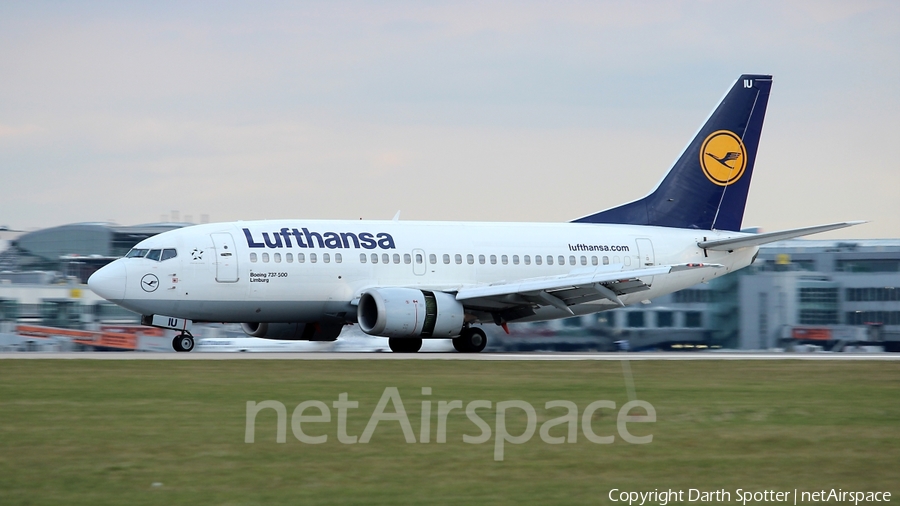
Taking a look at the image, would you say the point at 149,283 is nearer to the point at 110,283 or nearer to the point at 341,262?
the point at 110,283

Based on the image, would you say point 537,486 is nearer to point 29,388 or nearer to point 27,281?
point 29,388

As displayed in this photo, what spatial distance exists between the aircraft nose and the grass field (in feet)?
25.8

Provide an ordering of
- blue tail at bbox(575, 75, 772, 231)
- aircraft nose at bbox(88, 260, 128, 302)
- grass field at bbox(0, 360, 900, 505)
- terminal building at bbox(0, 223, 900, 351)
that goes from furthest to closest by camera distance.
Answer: terminal building at bbox(0, 223, 900, 351) → blue tail at bbox(575, 75, 772, 231) → aircraft nose at bbox(88, 260, 128, 302) → grass field at bbox(0, 360, 900, 505)

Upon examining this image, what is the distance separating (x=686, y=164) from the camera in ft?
133

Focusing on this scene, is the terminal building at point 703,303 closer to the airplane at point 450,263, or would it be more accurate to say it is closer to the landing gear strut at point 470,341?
the airplane at point 450,263

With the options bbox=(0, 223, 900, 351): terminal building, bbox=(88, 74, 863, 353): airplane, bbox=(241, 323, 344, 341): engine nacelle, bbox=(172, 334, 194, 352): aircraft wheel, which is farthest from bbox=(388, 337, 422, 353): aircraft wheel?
bbox=(0, 223, 900, 351): terminal building

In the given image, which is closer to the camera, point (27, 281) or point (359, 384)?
point (359, 384)

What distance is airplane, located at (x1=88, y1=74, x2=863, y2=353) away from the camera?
3228cm

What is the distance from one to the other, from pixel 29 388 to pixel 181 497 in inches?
396

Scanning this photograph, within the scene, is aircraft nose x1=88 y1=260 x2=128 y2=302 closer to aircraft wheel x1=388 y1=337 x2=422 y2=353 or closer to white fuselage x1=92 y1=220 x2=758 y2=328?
white fuselage x1=92 y1=220 x2=758 y2=328

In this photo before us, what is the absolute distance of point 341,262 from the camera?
33.8 m

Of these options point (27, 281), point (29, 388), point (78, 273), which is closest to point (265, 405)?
point (29, 388)

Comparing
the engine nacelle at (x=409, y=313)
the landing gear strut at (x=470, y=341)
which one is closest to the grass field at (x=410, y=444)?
the engine nacelle at (x=409, y=313)

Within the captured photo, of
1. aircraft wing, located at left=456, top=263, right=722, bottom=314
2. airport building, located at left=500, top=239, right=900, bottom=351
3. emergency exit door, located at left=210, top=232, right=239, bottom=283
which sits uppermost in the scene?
emergency exit door, located at left=210, top=232, right=239, bottom=283
